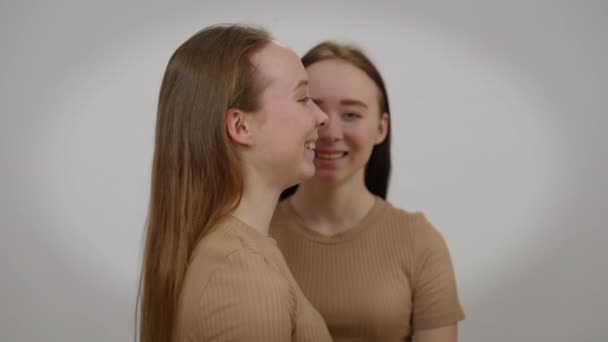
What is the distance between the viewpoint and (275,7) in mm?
2623

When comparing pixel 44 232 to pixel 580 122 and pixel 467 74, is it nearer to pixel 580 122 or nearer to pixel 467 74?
pixel 467 74

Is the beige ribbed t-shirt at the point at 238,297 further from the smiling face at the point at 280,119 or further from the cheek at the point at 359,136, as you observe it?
the cheek at the point at 359,136

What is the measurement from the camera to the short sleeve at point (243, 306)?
1.12 m

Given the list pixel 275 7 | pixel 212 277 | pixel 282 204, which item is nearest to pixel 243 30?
pixel 212 277

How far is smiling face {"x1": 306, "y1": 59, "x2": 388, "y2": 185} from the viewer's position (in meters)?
1.66

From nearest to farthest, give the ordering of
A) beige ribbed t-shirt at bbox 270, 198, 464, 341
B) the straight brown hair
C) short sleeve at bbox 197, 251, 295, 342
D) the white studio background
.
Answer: short sleeve at bbox 197, 251, 295, 342, the straight brown hair, beige ribbed t-shirt at bbox 270, 198, 464, 341, the white studio background

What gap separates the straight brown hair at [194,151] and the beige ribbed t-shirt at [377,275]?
49cm

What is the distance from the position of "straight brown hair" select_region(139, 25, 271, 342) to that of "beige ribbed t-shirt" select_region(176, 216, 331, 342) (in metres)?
0.05

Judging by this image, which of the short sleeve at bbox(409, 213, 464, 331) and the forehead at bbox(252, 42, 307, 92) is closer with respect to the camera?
the forehead at bbox(252, 42, 307, 92)

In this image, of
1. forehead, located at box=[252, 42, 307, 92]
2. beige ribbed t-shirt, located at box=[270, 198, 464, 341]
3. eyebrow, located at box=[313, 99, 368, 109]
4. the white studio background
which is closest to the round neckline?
beige ribbed t-shirt, located at box=[270, 198, 464, 341]

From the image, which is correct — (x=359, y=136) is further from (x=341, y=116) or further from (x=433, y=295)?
(x=433, y=295)

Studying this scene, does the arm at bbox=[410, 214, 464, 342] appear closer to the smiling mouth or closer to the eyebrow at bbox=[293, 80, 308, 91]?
the smiling mouth

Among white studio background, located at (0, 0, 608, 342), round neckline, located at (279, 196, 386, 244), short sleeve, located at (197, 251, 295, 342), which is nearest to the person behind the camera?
short sleeve, located at (197, 251, 295, 342)

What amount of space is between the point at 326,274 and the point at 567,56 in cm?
168
